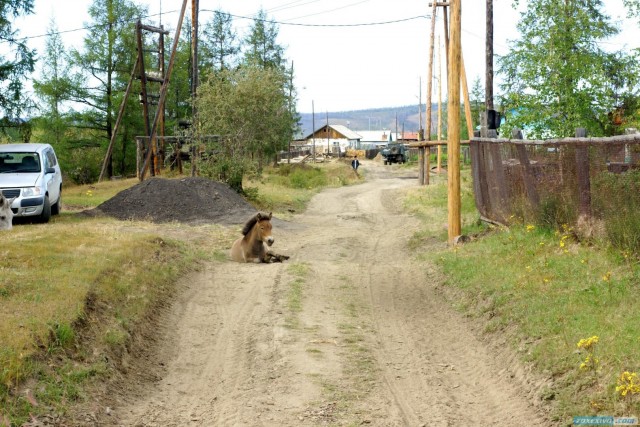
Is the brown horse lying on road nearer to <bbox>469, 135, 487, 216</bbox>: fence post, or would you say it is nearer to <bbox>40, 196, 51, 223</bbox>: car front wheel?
<bbox>469, 135, 487, 216</bbox>: fence post

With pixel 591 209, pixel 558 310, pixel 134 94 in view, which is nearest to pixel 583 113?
pixel 591 209

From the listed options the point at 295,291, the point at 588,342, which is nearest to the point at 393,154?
the point at 295,291

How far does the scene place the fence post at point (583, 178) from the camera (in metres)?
11.3

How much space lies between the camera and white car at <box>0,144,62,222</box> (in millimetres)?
19234

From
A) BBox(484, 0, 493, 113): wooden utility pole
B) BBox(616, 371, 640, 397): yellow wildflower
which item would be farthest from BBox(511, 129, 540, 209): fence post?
BBox(484, 0, 493, 113): wooden utility pole

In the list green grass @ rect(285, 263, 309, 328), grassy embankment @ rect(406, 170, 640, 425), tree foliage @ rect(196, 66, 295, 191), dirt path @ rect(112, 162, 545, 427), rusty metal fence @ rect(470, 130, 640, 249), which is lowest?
dirt path @ rect(112, 162, 545, 427)

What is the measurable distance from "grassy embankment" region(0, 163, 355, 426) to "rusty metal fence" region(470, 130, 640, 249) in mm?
6526

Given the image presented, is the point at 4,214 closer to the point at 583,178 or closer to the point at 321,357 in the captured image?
the point at 321,357

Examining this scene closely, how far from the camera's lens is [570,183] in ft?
39.1

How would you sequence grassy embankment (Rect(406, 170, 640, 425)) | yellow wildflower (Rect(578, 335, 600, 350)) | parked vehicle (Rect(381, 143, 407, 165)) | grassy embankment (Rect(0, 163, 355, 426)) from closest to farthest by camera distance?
1. grassy embankment (Rect(406, 170, 640, 425))
2. yellow wildflower (Rect(578, 335, 600, 350))
3. grassy embankment (Rect(0, 163, 355, 426))
4. parked vehicle (Rect(381, 143, 407, 165))

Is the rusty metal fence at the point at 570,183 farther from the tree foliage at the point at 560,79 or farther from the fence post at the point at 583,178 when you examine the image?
the tree foliage at the point at 560,79

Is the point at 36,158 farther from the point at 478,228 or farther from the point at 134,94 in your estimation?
the point at 134,94

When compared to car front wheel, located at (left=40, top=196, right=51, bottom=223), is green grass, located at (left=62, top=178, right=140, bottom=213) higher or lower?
lower

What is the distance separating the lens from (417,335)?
31.5 feet
